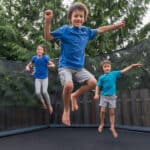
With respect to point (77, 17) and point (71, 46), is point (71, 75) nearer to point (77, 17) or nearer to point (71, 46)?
point (71, 46)

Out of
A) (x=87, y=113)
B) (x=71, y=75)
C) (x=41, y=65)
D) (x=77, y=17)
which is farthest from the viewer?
(x=87, y=113)

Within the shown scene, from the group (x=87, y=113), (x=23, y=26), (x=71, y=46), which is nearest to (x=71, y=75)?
(x=71, y=46)

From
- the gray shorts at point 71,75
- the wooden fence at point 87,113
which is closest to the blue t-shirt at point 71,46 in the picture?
the gray shorts at point 71,75

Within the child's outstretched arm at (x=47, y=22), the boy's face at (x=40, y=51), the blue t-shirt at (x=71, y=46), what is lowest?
the blue t-shirt at (x=71, y=46)

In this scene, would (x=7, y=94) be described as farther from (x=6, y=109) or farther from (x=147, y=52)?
(x=147, y=52)

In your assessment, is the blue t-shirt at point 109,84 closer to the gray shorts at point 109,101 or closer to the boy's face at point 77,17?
the gray shorts at point 109,101

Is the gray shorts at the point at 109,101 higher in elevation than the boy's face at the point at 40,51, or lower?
lower

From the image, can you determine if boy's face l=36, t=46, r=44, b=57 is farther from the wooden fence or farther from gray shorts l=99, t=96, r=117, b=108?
gray shorts l=99, t=96, r=117, b=108

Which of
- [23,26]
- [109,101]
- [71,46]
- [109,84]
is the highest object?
[23,26]

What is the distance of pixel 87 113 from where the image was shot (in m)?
6.27

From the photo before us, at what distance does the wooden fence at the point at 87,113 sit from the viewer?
17.0 feet

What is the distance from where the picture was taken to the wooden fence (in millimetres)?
5180

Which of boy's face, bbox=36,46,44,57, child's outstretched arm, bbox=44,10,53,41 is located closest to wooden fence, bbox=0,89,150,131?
boy's face, bbox=36,46,44,57

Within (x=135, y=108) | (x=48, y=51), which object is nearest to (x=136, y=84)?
(x=135, y=108)
